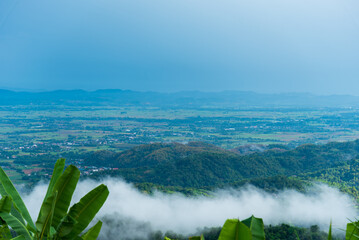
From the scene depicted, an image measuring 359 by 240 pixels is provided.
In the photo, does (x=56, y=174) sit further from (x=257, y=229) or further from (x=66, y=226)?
(x=257, y=229)

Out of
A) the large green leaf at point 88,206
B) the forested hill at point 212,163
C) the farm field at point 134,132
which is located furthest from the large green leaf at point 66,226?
the farm field at point 134,132

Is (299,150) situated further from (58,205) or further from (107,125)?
(107,125)

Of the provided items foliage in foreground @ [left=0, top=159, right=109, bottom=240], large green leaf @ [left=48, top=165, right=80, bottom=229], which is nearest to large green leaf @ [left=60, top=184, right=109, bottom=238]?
foliage in foreground @ [left=0, top=159, right=109, bottom=240]

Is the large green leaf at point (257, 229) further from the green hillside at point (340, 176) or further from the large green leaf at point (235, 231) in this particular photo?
the green hillside at point (340, 176)

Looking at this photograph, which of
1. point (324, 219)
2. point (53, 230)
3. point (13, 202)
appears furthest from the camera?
point (324, 219)

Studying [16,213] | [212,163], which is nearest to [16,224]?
[16,213]

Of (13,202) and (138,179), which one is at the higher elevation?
(13,202)

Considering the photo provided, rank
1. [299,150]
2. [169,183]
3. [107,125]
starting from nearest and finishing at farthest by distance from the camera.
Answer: [169,183], [299,150], [107,125]

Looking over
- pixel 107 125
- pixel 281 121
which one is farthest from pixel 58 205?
pixel 281 121
